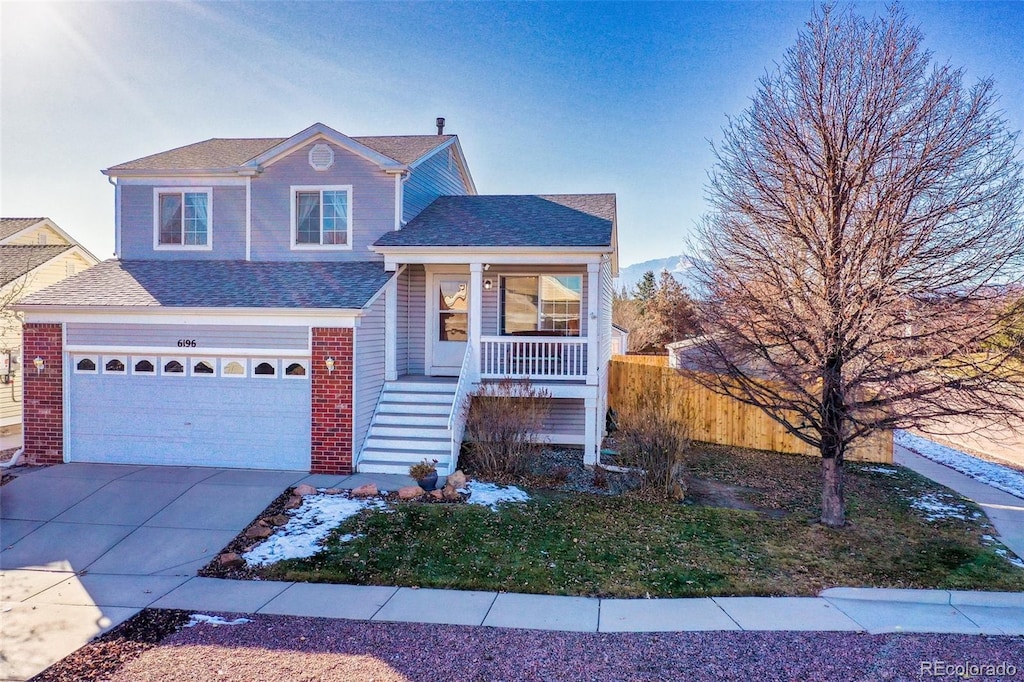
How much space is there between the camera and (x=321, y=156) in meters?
12.5

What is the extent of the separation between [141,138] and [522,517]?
45.7 feet

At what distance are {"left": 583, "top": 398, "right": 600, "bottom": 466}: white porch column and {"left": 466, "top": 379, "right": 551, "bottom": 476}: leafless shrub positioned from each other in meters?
1.08

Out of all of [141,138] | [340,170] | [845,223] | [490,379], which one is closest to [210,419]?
[490,379]

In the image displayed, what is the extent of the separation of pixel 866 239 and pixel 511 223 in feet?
23.0

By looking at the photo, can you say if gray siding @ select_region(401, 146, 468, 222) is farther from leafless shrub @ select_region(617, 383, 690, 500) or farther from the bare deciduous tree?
the bare deciduous tree

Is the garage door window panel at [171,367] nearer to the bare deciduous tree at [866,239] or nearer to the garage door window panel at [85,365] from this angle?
the garage door window panel at [85,365]

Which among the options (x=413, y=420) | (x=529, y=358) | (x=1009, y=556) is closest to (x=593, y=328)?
(x=529, y=358)

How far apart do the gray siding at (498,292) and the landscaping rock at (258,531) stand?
21.0 feet

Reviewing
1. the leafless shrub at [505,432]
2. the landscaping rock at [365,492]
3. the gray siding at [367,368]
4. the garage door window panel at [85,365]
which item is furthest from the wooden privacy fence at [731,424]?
the garage door window panel at [85,365]

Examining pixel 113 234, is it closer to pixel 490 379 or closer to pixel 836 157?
pixel 490 379

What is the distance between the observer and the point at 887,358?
275 inches

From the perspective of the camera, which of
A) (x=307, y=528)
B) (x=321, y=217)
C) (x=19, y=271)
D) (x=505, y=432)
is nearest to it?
(x=307, y=528)

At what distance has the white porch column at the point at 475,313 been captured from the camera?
11.3 metres

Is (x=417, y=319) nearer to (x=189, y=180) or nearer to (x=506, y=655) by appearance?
(x=189, y=180)
